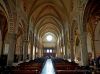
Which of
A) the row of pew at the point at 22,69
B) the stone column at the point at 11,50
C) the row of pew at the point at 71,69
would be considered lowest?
the row of pew at the point at 71,69

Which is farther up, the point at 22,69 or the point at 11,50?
the point at 11,50

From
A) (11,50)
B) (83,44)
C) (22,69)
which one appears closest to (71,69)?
(83,44)

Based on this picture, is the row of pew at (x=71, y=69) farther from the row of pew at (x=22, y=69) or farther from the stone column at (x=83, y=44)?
the row of pew at (x=22, y=69)

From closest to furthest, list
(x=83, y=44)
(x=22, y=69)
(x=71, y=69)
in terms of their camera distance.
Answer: (x=22, y=69) → (x=71, y=69) → (x=83, y=44)

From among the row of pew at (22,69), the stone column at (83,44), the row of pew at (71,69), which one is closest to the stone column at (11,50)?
the row of pew at (22,69)

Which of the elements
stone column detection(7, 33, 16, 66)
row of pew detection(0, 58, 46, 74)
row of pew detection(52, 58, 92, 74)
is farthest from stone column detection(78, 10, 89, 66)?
stone column detection(7, 33, 16, 66)

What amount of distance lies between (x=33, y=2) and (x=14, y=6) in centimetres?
740

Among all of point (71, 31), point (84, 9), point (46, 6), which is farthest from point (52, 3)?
point (84, 9)

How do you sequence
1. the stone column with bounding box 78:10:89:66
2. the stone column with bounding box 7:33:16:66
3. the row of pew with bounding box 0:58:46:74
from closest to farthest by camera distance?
the row of pew with bounding box 0:58:46:74 < the stone column with bounding box 78:10:89:66 < the stone column with bounding box 7:33:16:66

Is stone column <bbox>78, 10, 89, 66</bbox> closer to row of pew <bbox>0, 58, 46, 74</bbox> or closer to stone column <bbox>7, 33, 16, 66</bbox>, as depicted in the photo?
row of pew <bbox>0, 58, 46, 74</bbox>

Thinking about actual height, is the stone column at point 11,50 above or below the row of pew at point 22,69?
above

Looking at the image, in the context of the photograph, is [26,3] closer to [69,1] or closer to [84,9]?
[69,1]

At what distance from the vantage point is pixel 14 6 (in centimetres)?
1489

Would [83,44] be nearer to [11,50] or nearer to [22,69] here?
[22,69]
